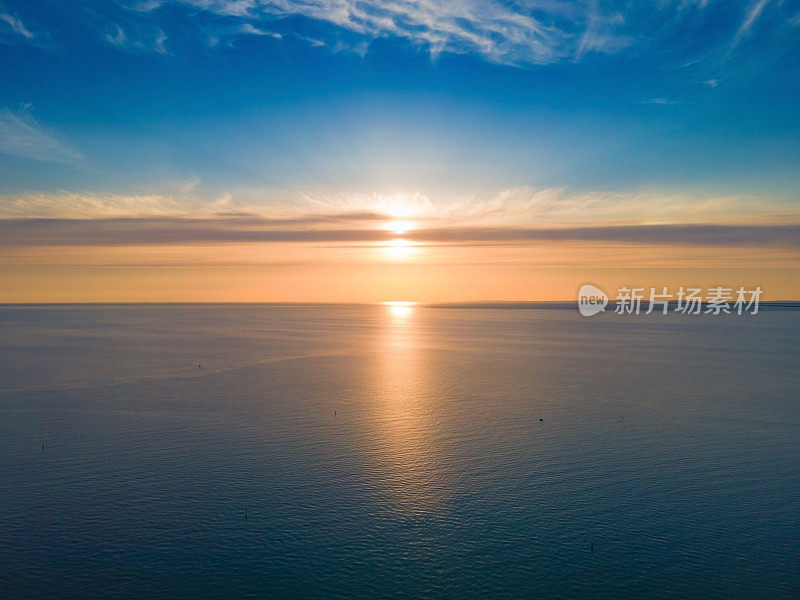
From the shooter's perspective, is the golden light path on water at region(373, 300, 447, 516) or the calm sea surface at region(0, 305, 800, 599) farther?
the golden light path on water at region(373, 300, 447, 516)

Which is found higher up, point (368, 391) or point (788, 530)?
point (368, 391)

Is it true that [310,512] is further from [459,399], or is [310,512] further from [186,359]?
[186,359]

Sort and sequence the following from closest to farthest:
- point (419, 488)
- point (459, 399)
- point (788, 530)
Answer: point (788, 530) → point (419, 488) → point (459, 399)

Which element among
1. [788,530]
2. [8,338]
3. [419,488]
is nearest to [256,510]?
[419,488]

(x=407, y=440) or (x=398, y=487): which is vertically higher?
(x=407, y=440)

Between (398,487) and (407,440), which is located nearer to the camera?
(398,487)

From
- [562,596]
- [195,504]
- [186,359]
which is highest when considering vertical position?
[186,359]

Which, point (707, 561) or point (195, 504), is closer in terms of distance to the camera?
point (707, 561)

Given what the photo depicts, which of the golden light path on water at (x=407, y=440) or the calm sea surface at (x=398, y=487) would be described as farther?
the golden light path on water at (x=407, y=440)
